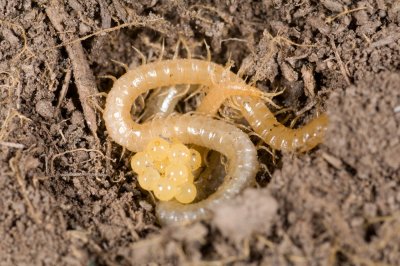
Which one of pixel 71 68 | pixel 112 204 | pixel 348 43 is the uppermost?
pixel 348 43

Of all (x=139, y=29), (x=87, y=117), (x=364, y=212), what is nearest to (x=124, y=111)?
(x=87, y=117)

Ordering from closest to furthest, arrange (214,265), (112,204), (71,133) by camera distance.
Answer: (214,265) → (112,204) → (71,133)

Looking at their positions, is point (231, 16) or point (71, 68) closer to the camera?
point (71, 68)

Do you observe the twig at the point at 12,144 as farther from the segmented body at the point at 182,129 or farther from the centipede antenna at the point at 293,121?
the centipede antenna at the point at 293,121

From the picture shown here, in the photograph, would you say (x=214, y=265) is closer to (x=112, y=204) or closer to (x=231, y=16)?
(x=112, y=204)

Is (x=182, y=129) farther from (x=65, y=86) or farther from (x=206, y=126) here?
(x=65, y=86)

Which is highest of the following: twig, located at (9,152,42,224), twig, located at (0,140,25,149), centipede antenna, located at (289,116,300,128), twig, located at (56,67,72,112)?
twig, located at (56,67,72,112)

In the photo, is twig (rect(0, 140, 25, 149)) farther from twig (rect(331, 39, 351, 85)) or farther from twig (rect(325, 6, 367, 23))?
twig (rect(325, 6, 367, 23))

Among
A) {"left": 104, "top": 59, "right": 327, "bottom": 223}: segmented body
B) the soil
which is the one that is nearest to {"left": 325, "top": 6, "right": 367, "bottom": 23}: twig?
the soil
